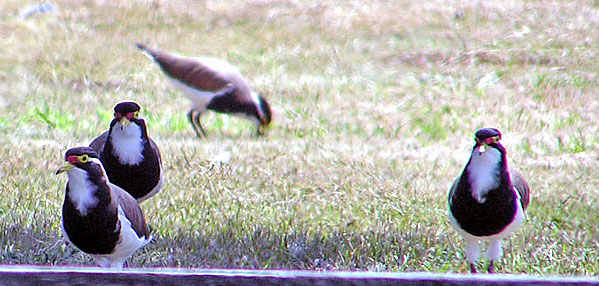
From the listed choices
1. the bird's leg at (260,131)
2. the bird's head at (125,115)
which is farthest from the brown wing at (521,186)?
the bird's leg at (260,131)

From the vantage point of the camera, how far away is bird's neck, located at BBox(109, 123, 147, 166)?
14.4 ft

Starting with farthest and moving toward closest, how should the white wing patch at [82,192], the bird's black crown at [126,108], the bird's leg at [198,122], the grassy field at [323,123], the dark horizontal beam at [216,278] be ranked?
the bird's leg at [198,122] → the grassy field at [323,123] → the bird's black crown at [126,108] → the white wing patch at [82,192] → the dark horizontal beam at [216,278]

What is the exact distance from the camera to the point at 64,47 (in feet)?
31.3

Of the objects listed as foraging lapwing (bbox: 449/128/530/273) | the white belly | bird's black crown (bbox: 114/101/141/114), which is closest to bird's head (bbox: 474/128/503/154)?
foraging lapwing (bbox: 449/128/530/273)

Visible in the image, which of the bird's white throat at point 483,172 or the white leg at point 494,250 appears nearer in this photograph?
the bird's white throat at point 483,172

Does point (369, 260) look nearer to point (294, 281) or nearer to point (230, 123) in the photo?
point (294, 281)

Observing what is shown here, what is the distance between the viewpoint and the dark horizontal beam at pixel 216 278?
210 cm

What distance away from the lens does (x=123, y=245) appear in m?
3.87

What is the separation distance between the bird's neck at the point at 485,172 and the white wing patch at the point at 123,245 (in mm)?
1414

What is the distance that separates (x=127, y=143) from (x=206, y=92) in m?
2.72

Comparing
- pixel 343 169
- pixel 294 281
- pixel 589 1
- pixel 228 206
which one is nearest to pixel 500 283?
pixel 294 281

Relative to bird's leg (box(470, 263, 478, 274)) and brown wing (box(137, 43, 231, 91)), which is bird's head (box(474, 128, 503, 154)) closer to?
bird's leg (box(470, 263, 478, 274))

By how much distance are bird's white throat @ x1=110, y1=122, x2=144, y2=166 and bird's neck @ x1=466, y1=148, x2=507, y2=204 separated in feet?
4.99

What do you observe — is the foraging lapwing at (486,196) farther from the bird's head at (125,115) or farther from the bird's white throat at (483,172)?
the bird's head at (125,115)
